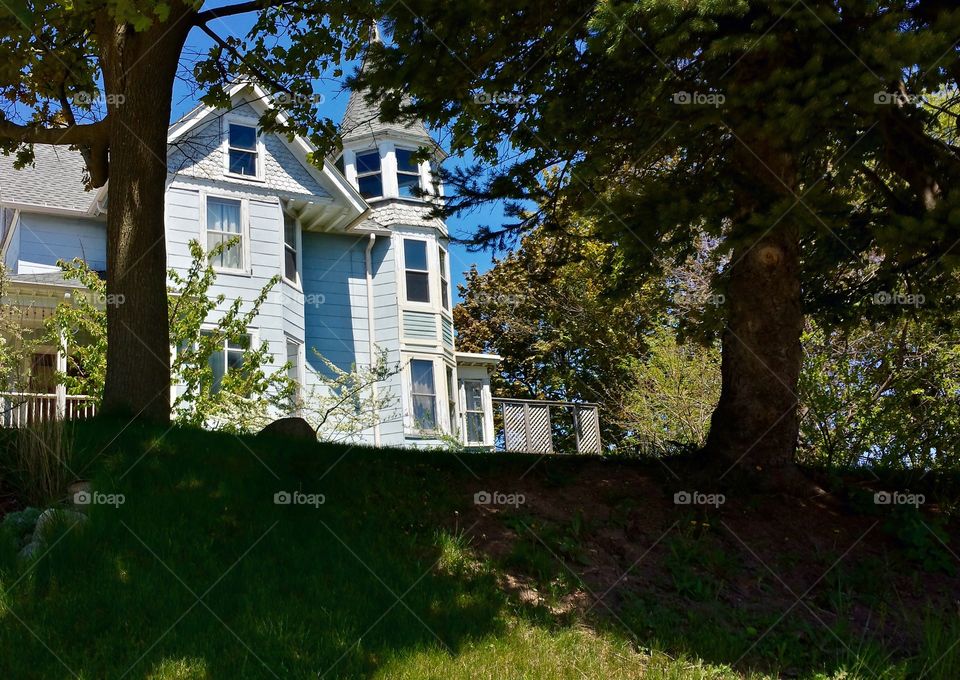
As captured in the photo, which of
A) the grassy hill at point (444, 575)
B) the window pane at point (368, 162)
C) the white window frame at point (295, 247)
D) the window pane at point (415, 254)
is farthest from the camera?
the window pane at point (368, 162)

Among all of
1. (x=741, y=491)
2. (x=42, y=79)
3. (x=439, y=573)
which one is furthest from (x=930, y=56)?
(x=42, y=79)

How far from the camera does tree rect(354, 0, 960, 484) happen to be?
6316 mm

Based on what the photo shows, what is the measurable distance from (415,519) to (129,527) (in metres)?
2.15

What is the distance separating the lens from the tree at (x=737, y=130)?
632 cm

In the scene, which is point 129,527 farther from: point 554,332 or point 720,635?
point 554,332

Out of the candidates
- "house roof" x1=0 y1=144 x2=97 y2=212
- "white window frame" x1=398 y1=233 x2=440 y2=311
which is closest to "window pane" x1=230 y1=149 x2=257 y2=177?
"house roof" x1=0 y1=144 x2=97 y2=212

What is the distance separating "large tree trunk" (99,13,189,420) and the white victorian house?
882cm

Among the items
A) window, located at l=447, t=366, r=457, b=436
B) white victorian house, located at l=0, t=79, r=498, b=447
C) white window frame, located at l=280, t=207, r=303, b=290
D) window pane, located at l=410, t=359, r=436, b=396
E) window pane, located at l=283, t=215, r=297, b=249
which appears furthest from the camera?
window, located at l=447, t=366, r=457, b=436

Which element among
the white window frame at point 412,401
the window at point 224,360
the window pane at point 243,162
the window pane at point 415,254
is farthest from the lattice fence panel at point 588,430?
the window pane at point 243,162

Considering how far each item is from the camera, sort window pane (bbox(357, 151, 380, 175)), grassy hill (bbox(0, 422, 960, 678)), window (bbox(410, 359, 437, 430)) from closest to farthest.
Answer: grassy hill (bbox(0, 422, 960, 678)), window (bbox(410, 359, 437, 430)), window pane (bbox(357, 151, 380, 175))

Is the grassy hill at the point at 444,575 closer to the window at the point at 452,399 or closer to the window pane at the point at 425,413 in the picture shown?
the window pane at the point at 425,413

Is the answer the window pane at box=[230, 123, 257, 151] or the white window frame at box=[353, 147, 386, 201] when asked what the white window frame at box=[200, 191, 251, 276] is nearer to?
the window pane at box=[230, 123, 257, 151]

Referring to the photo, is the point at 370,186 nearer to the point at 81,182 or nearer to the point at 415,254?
the point at 415,254

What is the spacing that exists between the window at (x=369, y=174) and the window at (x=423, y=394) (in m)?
4.75
